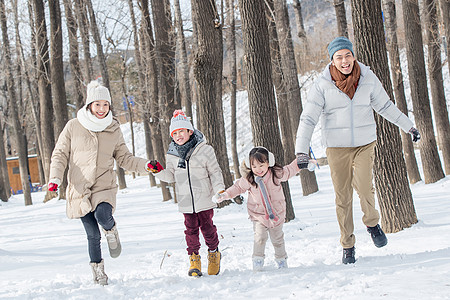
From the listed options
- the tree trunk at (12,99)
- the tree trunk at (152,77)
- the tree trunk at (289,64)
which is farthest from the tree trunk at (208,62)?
the tree trunk at (12,99)

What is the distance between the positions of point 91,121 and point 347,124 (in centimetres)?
269

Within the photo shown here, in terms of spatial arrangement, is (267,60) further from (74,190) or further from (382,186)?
(74,190)

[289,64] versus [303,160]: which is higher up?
[289,64]

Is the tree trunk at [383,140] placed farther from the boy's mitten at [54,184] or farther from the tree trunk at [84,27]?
the tree trunk at [84,27]

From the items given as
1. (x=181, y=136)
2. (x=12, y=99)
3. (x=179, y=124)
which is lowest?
(x=181, y=136)

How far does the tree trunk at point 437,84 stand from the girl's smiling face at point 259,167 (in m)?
10.1

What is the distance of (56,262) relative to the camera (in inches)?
253

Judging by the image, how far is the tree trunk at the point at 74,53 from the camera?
1803 cm

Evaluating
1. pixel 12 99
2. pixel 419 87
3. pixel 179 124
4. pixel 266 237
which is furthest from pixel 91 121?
pixel 12 99

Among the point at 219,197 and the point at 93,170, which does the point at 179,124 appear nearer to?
the point at 219,197

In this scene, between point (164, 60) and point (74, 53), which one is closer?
point (164, 60)

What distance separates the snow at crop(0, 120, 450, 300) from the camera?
3588 millimetres

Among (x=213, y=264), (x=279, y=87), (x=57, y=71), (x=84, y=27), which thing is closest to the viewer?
(x=213, y=264)

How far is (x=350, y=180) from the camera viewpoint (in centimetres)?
462
